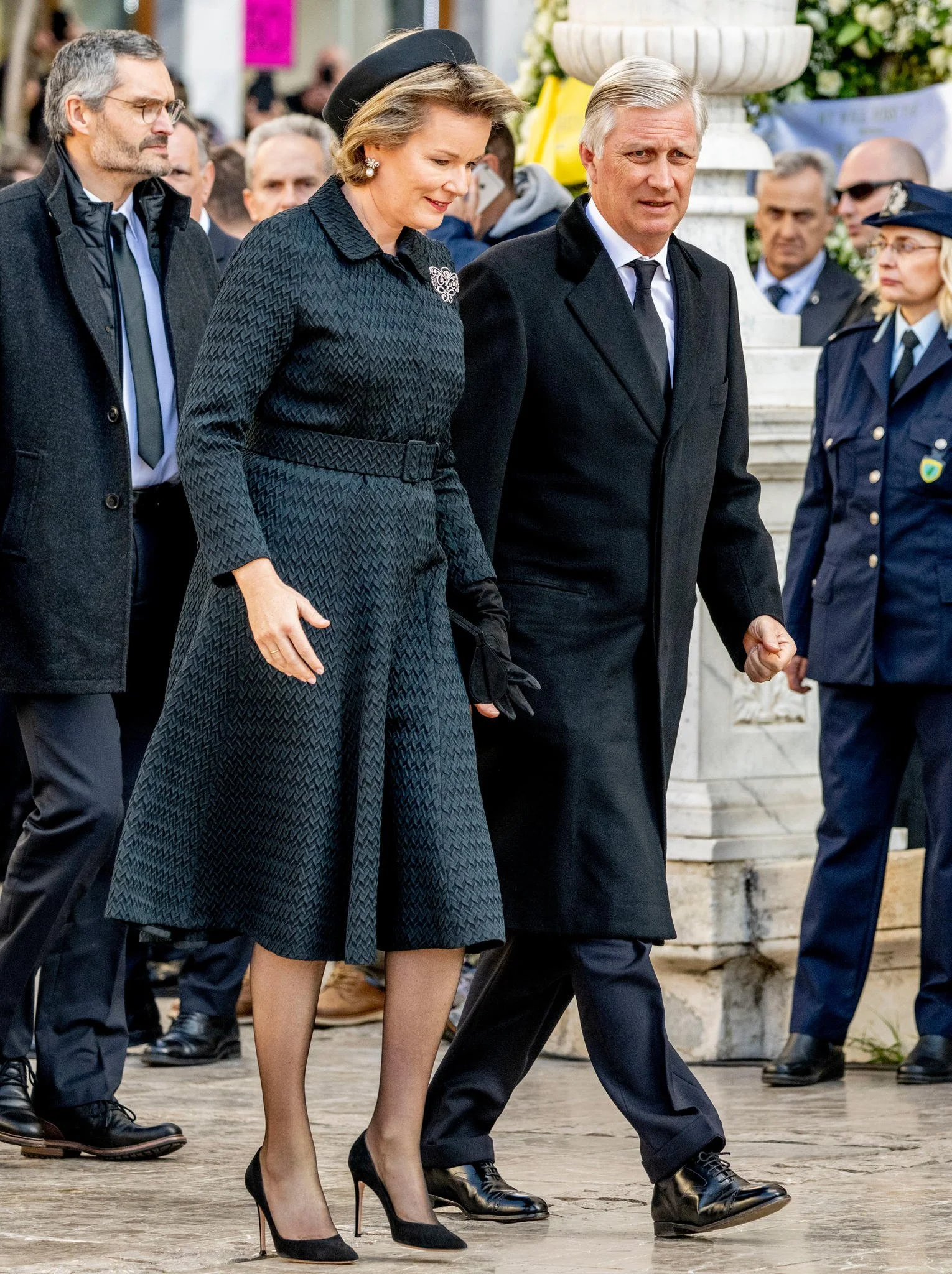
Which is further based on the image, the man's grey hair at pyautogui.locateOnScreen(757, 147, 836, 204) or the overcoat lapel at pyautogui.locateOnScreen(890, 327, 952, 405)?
the man's grey hair at pyautogui.locateOnScreen(757, 147, 836, 204)

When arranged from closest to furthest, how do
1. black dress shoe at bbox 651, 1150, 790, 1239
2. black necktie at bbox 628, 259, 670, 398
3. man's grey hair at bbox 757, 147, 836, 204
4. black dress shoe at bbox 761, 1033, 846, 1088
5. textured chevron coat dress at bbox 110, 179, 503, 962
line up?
textured chevron coat dress at bbox 110, 179, 503, 962 → black dress shoe at bbox 651, 1150, 790, 1239 → black necktie at bbox 628, 259, 670, 398 → black dress shoe at bbox 761, 1033, 846, 1088 → man's grey hair at bbox 757, 147, 836, 204

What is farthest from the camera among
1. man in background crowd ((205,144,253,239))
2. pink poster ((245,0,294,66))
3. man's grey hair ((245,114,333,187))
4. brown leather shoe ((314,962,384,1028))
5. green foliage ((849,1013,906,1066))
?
pink poster ((245,0,294,66))

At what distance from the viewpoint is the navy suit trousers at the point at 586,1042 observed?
157 inches

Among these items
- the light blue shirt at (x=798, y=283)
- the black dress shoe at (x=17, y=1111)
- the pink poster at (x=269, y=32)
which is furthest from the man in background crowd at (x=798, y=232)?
the pink poster at (x=269, y=32)

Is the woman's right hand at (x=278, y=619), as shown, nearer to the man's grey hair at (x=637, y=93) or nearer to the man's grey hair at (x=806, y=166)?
the man's grey hair at (x=637, y=93)

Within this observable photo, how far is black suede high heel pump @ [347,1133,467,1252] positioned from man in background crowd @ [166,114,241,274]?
3172 mm

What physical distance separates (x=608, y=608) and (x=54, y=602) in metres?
1.10

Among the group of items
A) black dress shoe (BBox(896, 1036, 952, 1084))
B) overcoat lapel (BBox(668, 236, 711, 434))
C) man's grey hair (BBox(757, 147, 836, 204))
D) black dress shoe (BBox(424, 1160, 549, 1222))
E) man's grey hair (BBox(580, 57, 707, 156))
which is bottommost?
black dress shoe (BBox(896, 1036, 952, 1084))

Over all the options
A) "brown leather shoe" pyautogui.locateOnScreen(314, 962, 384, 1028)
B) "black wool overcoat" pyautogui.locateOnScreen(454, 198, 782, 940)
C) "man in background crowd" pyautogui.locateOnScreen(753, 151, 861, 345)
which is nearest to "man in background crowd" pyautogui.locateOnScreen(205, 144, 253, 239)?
"man in background crowd" pyautogui.locateOnScreen(753, 151, 861, 345)

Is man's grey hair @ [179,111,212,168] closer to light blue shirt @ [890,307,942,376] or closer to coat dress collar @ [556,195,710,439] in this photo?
light blue shirt @ [890,307,942,376]

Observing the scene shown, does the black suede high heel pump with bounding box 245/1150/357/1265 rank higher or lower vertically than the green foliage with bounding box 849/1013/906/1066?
higher

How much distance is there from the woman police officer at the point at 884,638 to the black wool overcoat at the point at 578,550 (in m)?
1.54

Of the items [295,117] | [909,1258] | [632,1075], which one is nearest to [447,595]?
[632,1075]

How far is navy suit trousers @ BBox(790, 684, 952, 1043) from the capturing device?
221 inches
